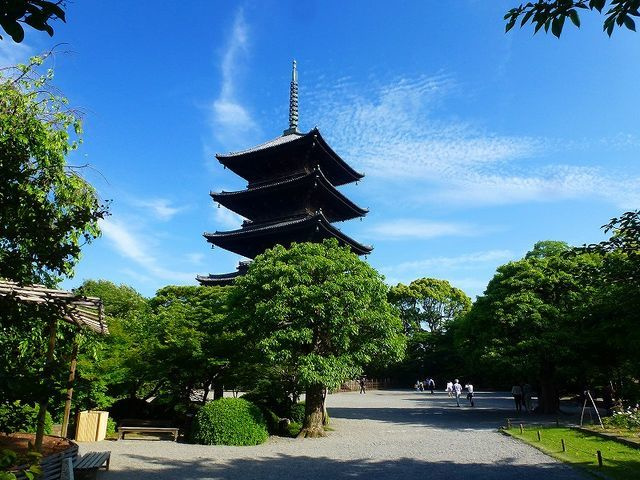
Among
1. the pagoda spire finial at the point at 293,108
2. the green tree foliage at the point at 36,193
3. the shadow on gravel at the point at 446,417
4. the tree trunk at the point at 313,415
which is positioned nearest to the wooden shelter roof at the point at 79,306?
the green tree foliage at the point at 36,193

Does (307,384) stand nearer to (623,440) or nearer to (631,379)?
(623,440)

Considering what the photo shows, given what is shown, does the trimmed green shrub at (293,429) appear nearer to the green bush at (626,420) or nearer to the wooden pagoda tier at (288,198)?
the green bush at (626,420)

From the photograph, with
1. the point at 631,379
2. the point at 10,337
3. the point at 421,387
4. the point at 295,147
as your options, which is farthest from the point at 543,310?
the point at 421,387

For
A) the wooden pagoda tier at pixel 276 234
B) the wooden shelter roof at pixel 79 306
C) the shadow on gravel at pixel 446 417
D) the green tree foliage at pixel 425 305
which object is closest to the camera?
the wooden shelter roof at pixel 79 306

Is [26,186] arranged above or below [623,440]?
above

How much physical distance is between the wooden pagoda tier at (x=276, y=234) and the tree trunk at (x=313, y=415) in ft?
40.1

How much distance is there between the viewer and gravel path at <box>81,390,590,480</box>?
30.5ft

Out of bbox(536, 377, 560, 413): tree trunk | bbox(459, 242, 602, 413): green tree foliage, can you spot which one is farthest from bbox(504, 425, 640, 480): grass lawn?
bbox(536, 377, 560, 413): tree trunk

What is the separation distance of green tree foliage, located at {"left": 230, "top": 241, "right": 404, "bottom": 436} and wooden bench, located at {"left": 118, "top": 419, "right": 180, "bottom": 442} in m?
3.51

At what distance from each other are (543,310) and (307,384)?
38.4 ft

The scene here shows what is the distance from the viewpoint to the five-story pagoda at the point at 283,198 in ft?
91.7

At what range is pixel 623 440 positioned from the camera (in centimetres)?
1135

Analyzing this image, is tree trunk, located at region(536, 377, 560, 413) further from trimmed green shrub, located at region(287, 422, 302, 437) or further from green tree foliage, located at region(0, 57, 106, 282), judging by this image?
green tree foliage, located at region(0, 57, 106, 282)

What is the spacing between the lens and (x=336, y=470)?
32.3 ft
